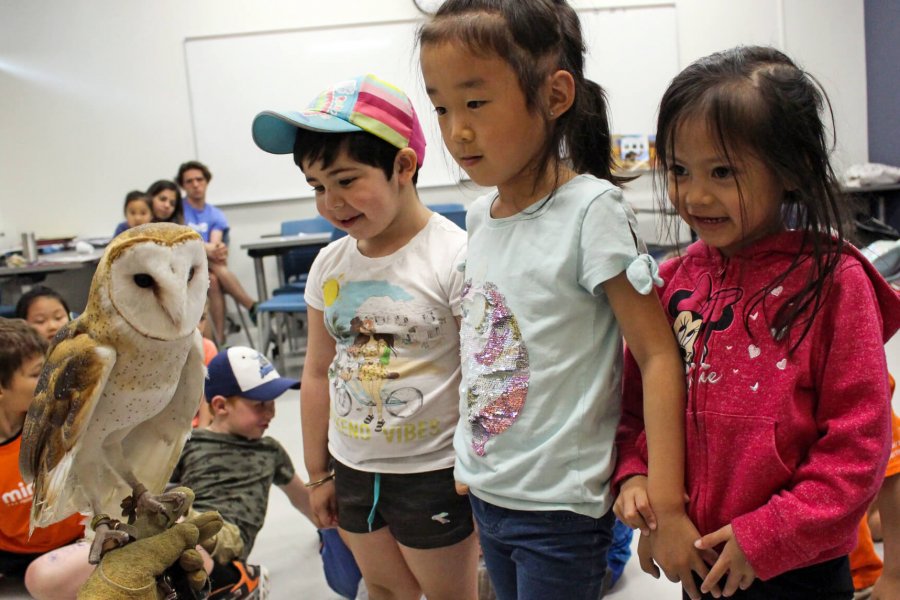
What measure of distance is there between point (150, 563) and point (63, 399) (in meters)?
0.18

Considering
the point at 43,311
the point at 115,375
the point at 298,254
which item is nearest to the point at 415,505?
the point at 115,375

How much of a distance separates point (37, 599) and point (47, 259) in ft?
10.2

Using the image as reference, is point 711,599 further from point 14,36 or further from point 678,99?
point 14,36

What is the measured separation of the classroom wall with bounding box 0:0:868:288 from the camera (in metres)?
5.33

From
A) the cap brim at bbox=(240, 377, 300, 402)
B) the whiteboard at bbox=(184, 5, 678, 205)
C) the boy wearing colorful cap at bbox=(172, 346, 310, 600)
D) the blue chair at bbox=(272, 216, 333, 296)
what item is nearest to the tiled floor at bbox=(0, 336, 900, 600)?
the boy wearing colorful cap at bbox=(172, 346, 310, 600)

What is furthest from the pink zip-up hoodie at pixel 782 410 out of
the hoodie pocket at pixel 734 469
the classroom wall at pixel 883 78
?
the classroom wall at pixel 883 78

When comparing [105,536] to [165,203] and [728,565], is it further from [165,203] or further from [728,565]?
[165,203]

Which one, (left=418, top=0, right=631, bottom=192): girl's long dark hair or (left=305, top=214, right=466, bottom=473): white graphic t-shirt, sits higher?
(left=418, top=0, right=631, bottom=192): girl's long dark hair

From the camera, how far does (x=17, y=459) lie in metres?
1.80

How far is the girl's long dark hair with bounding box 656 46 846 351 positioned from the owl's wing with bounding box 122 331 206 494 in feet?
1.92

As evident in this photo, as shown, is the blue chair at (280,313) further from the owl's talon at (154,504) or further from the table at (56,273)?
the owl's talon at (154,504)

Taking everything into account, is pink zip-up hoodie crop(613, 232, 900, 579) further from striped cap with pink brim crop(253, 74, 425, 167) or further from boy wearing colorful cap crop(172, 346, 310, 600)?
boy wearing colorful cap crop(172, 346, 310, 600)

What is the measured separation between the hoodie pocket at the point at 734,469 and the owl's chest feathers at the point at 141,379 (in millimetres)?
544

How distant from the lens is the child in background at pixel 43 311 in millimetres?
2322
